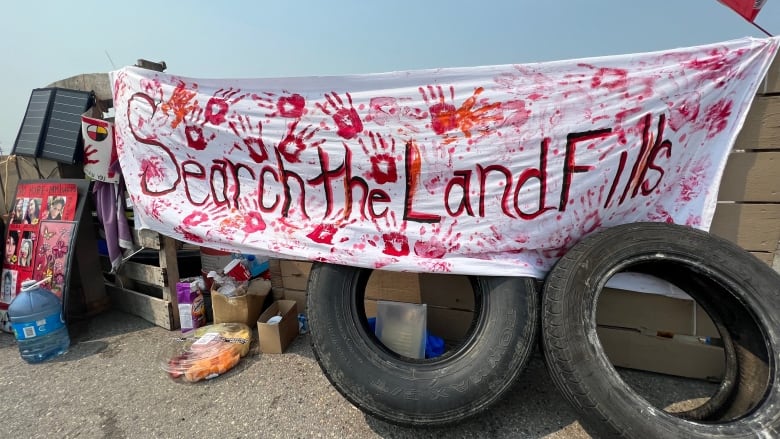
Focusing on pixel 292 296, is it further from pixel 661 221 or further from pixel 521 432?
pixel 661 221

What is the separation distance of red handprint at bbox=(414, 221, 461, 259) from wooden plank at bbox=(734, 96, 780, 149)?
1.66 m

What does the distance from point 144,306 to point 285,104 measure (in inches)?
91.0

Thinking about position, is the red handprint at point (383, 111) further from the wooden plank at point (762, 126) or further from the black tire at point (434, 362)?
the wooden plank at point (762, 126)

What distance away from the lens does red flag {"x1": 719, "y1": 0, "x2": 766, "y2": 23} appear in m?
1.82

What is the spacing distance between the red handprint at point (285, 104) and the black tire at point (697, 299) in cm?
181

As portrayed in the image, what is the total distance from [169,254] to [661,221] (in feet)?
11.6

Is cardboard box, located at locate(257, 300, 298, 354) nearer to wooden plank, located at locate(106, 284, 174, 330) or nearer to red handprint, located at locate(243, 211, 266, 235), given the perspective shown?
red handprint, located at locate(243, 211, 266, 235)

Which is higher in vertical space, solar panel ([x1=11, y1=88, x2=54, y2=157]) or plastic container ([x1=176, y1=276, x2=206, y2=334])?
solar panel ([x1=11, y1=88, x2=54, y2=157])

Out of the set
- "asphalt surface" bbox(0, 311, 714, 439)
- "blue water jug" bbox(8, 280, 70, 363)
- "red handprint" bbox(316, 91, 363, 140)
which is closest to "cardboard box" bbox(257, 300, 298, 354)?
"asphalt surface" bbox(0, 311, 714, 439)

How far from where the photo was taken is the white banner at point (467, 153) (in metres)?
1.69

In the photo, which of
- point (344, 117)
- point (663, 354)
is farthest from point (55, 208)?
point (663, 354)

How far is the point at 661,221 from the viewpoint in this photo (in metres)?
1.82

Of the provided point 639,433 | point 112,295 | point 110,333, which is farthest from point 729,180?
Result: point 112,295

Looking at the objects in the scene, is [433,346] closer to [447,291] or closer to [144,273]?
[447,291]
